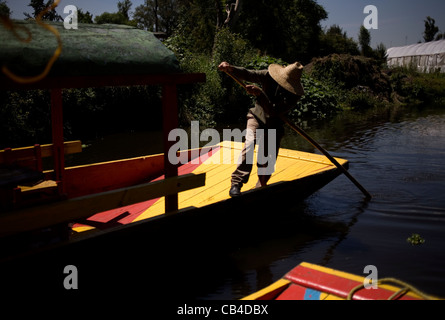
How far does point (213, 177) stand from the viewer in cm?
674

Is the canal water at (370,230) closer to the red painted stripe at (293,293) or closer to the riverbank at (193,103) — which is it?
the red painted stripe at (293,293)

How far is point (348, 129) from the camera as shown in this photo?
52.0ft

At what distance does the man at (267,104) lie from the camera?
5.54 metres

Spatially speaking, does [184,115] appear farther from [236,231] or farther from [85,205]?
[85,205]

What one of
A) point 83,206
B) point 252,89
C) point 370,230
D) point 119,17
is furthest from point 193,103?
point 119,17

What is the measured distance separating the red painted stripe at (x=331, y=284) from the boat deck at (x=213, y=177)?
1.73 meters

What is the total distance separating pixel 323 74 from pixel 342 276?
22922 millimetres

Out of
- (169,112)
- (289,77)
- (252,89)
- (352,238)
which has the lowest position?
(352,238)

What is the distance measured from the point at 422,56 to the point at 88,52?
4245cm

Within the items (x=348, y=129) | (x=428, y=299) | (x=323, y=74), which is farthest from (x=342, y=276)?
(x=323, y=74)

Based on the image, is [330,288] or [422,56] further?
[422,56]

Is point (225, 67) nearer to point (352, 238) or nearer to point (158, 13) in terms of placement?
point (352, 238)

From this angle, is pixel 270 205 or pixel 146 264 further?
pixel 270 205

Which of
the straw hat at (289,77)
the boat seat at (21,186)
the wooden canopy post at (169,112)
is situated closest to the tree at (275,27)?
the straw hat at (289,77)
